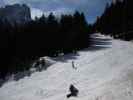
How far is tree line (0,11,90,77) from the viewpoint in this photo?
124 feet

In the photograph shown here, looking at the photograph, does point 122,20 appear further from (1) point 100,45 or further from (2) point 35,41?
(2) point 35,41

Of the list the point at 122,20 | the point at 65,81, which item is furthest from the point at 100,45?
the point at 65,81

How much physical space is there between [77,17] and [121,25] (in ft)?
62.9

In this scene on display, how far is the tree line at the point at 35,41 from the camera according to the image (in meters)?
37.9

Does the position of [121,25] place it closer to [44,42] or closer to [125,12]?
[125,12]

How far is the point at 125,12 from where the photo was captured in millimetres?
65750

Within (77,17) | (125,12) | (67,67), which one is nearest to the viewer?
(67,67)

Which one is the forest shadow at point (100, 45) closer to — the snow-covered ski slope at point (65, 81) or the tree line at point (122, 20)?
the tree line at point (122, 20)

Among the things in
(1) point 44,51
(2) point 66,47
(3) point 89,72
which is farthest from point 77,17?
(3) point 89,72

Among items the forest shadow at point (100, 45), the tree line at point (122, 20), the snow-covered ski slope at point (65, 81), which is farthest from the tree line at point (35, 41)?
the tree line at point (122, 20)

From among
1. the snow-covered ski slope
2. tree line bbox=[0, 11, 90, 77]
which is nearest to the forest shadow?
tree line bbox=[0, 11, 90, 77]

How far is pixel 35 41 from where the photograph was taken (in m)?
44.1

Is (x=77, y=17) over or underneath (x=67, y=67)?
over

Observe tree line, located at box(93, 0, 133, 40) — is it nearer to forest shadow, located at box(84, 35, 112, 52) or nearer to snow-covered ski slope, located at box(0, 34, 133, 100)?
forest shadow, located at box(84, 35, 112, 52)
